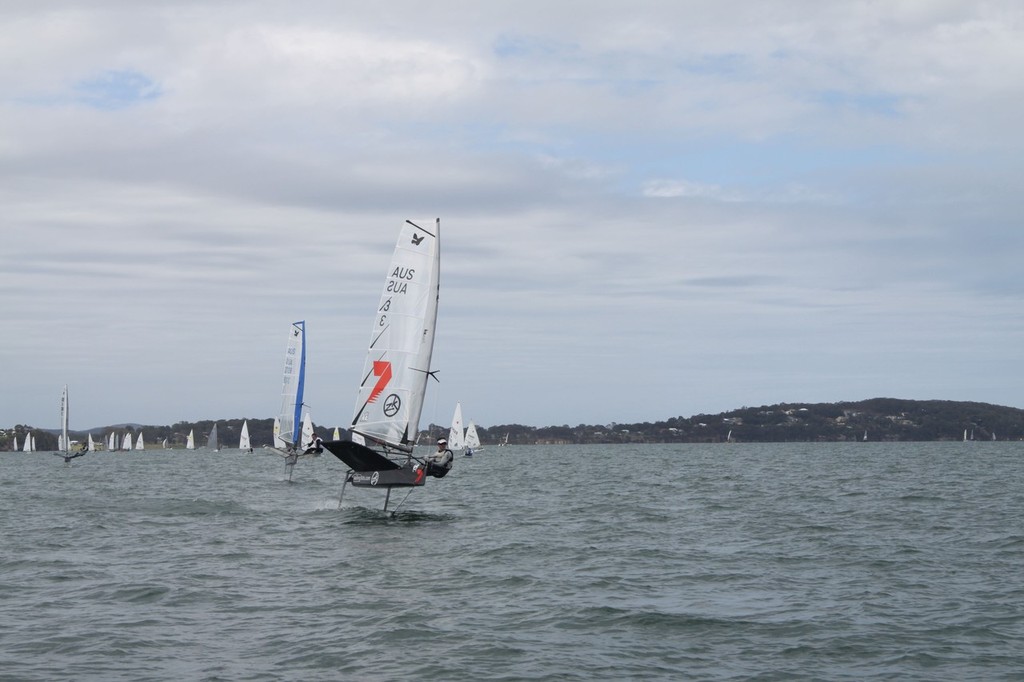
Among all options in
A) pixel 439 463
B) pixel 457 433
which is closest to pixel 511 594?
pixel 439 463

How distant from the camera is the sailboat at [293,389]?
60.1 m

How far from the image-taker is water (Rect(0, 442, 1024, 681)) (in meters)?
14.4

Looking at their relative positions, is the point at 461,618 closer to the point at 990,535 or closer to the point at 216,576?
the point at 216,576

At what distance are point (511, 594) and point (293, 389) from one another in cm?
→ 4304

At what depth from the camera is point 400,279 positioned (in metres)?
30.8

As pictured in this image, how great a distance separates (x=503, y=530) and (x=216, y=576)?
35.4 feet

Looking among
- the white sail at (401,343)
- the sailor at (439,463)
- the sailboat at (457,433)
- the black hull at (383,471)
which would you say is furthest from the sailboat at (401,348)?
the sailboat at (457,433)

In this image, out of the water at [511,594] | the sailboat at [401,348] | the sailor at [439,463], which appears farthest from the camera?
the sailboat at [401,348]

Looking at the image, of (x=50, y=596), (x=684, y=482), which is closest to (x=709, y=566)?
(x=50, y=596)

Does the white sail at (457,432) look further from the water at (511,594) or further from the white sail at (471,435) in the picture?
the water at (511,594)

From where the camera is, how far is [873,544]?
26.3 m

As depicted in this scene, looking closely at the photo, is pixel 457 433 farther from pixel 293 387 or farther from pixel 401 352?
pixel 401 352

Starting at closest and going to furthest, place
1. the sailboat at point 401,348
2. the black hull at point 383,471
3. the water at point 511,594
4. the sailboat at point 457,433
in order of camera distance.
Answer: the water at point 511,594
the black hull at point 383,471
the sailboat at point 401,348
the sailboat at point 457,433

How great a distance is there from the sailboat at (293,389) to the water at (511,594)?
75.9ft
